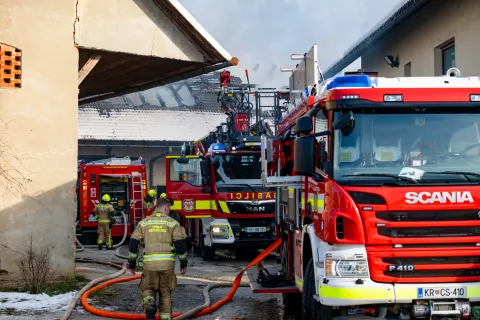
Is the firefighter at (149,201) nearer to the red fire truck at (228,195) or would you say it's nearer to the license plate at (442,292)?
the red fire truck at (228,195)

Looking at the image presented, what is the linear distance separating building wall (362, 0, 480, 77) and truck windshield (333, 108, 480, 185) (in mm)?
5434

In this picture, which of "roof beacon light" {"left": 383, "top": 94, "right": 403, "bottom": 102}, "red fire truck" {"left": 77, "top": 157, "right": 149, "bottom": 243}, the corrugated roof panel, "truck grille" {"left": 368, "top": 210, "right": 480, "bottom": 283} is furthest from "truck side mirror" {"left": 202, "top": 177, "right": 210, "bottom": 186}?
the corrugated roof panel

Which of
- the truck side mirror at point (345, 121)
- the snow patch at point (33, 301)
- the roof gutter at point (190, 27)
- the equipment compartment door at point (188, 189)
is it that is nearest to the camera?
the truck side mirror at point (345, 121)

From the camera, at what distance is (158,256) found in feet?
23.8

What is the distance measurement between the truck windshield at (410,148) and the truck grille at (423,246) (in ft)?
1.03

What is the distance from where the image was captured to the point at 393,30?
15273 mm

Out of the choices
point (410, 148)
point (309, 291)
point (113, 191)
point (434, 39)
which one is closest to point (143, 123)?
point (113, 191)

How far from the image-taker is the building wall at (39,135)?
9695 millimetres

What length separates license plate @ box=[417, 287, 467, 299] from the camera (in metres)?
5.65

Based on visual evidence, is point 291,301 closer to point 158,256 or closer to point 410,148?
point 158,256

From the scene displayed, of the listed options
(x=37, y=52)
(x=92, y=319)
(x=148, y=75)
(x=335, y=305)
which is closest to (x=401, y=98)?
(x=335, y=305)

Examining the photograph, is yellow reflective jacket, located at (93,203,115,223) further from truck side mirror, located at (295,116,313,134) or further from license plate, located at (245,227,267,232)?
truck side mirror, located at (295,116,313,134)

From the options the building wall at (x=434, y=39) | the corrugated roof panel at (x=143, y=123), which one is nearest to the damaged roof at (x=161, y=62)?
the building wall at (x=434, y=39)

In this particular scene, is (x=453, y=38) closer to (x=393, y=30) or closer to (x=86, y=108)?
(x=393, y=30)
